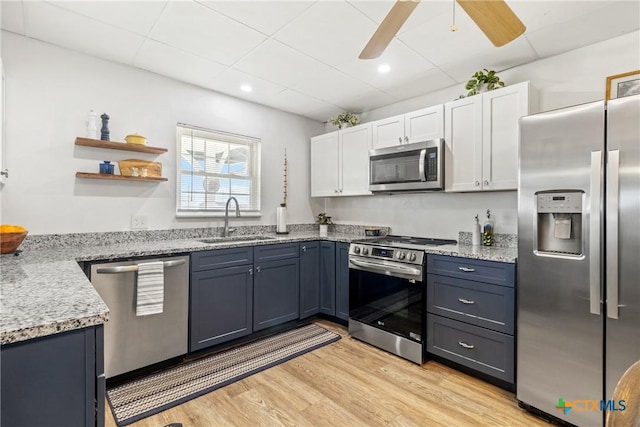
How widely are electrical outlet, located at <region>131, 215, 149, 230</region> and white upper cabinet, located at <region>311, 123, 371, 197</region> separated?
1.99 m

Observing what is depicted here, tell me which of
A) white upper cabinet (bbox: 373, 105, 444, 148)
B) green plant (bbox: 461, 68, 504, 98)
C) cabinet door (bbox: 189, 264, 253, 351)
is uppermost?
green plant (bbox: 461, 68, 504, 98)

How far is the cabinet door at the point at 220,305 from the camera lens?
8.25 ft

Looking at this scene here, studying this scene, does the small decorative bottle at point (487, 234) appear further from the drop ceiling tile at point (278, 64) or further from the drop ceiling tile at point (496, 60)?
the drop ceiling tile at point (278, 64)

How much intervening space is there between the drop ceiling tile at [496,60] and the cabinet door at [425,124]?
0.33 meters

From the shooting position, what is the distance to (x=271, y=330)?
3.06 metres

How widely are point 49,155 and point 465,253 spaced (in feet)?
10.7

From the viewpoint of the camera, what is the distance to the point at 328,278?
11.1 ft

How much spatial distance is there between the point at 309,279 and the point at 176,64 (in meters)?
2.39

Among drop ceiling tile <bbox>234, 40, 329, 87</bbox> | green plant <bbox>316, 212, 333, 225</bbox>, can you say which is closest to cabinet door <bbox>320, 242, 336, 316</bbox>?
green plant <bbox>316, 212, 333, 225</bbox>

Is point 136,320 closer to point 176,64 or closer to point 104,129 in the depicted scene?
point 104,129

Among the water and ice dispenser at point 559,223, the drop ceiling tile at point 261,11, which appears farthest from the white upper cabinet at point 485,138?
the drop ceiling tile at point 261,11

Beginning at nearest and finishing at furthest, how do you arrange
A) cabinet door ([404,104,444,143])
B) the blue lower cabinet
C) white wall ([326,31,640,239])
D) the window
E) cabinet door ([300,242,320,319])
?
the blue lower cabinet → white wall ([326,31,640,239]) → cabinet door ([404,104,444,143]) → the window → cabinet door ([300,242,320,319])

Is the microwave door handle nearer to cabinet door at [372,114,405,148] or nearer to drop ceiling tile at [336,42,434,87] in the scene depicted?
cabinet door at [372,114,405,148]

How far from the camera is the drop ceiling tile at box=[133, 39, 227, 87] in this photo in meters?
2.47
